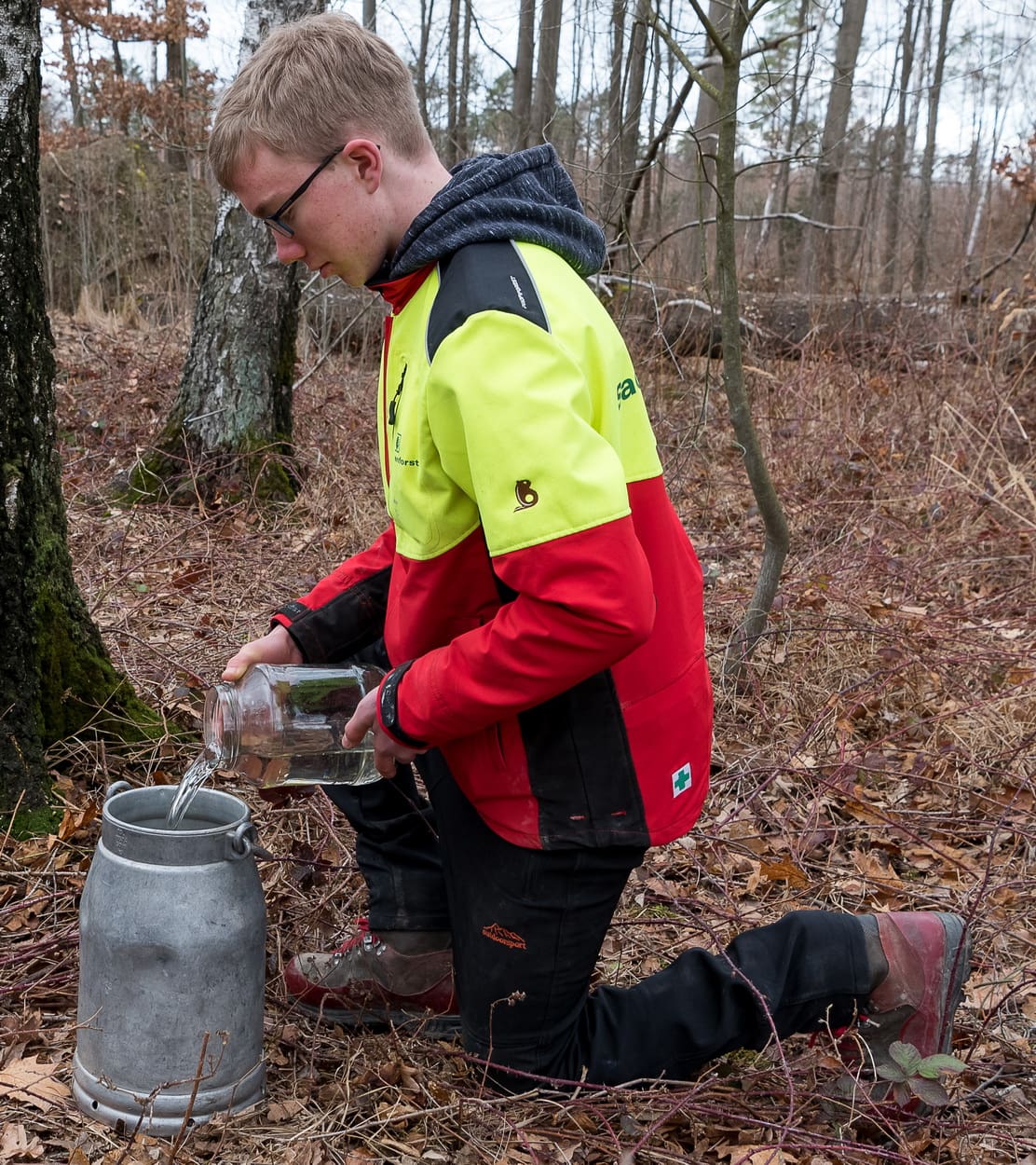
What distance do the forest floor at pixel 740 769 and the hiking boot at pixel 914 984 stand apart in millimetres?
103

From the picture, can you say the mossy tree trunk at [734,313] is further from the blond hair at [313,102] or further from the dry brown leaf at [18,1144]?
the dry brown leaf at [18,1144]

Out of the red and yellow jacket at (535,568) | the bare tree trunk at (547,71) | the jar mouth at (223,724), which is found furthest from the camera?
the bare tree trunk at (547,71)

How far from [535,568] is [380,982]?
1.22m

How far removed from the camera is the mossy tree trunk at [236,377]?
575cm

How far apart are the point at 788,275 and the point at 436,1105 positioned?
9.67m

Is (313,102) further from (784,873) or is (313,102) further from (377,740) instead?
(784,873)

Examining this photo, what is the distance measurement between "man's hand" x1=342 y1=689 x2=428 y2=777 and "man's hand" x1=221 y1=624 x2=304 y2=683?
0.40 metres

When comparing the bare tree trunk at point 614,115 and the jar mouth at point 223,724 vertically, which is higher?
the bare tree trunk at point 614,115

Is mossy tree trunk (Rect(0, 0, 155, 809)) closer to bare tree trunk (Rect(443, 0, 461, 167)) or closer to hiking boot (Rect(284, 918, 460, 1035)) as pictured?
hiking boot (Rect(284, 918, 460, 1035))

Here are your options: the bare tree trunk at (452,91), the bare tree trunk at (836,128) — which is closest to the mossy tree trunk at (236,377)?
the bare tree trunk at (452,91)

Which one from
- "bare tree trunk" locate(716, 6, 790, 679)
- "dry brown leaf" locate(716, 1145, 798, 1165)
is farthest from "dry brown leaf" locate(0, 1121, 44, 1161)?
"bare tree trunk" locate(716, 6, 790, 679)

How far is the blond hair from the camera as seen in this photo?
1.92 metres

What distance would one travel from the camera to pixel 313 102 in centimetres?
192

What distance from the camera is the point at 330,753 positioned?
8.56 feet
